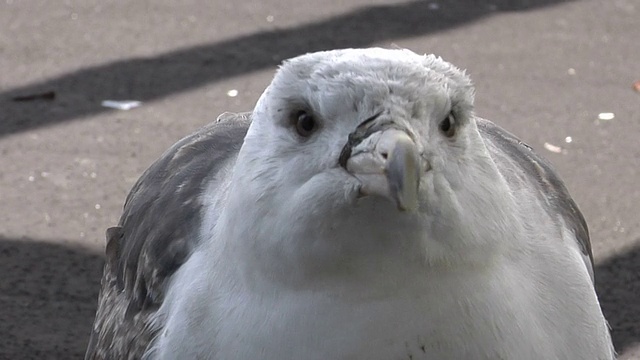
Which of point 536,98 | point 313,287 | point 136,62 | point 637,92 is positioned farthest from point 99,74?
point 313,287

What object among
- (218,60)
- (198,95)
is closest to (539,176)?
(198,95)

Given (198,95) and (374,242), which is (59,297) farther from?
(374,242)

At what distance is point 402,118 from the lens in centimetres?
221

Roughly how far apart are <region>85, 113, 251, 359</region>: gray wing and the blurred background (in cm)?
69

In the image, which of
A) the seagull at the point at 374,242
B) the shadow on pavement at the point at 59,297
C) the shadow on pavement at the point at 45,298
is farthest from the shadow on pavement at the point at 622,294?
the shadow on pavement at the point at 45,298

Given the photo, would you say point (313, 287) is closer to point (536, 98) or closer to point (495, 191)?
point (495, 191)

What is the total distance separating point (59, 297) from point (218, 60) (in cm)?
230

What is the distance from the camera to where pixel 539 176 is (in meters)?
3.18

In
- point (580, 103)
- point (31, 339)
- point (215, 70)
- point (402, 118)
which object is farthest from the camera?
point (215, 70)

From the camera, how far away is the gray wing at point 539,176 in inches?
116

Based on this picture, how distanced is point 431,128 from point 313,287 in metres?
0.36

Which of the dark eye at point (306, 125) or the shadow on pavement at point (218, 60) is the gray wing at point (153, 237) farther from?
the shadow on pavement at point (218, 60)

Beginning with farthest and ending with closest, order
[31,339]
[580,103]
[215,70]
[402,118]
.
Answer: [215,70], [580,103], [31,339], [402,118]

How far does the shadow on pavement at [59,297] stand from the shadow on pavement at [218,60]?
4.00 feet
